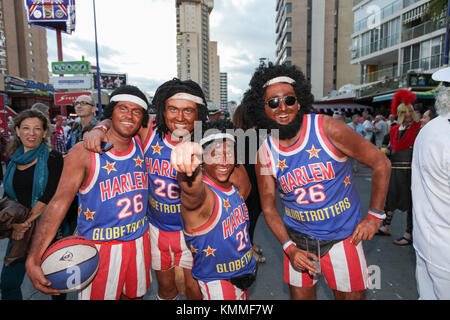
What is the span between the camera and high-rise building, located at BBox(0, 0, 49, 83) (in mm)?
57438

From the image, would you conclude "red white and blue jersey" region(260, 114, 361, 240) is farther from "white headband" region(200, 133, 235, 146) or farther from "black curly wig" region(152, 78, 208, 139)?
"black curly wig" region(152, 78, 208, 139)

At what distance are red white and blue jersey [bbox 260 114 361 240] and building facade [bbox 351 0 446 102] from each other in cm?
1903

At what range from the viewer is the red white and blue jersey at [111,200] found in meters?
2.29

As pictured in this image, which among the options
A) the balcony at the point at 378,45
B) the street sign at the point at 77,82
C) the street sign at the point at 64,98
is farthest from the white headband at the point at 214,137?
the balcony at the point at 378,45

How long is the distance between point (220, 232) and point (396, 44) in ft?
107

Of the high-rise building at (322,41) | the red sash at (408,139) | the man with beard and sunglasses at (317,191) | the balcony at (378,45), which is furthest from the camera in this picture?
the high-rise building at (322,41)

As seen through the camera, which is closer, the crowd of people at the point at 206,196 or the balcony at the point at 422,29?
the crowd of people at the point at 206,196

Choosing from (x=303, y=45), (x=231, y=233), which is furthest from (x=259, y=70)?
(x=303, y=45)

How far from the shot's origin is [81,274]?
6.73ft

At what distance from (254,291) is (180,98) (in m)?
2.46

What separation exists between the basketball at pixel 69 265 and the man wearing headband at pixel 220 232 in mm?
758

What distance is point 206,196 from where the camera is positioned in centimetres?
193

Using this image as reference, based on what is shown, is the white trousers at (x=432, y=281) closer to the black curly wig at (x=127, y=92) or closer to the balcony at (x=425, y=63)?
the black curly wig at (x=127, y=92)

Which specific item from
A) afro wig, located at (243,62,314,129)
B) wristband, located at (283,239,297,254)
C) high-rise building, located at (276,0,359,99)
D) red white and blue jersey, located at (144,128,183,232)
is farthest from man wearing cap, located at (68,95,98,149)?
high-rise building, located at (276,0,359,99)
